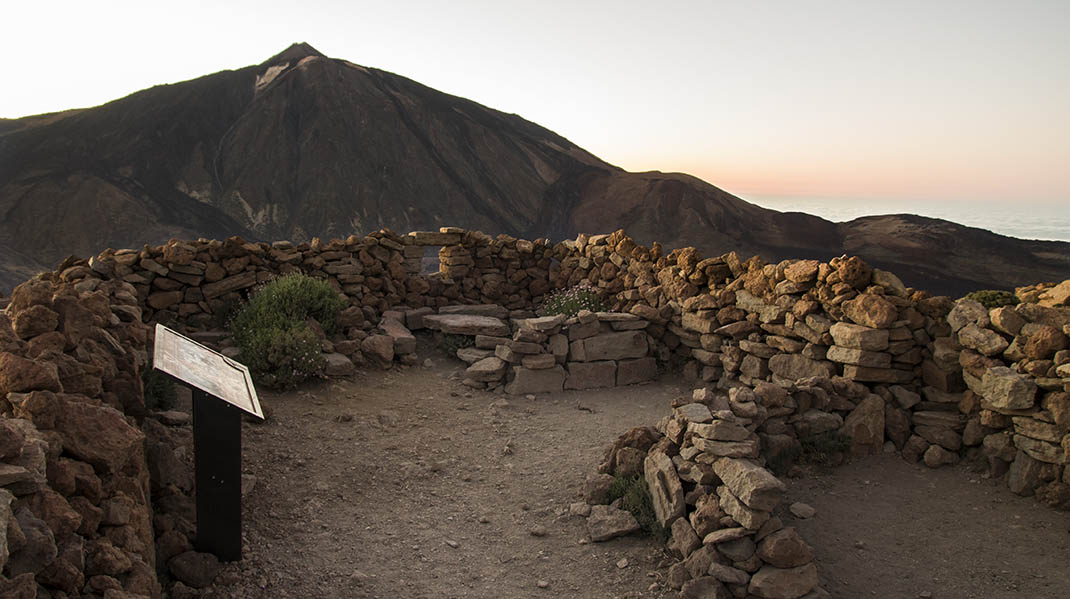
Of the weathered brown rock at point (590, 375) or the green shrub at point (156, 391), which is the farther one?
the weathered brown rock at point (590, 375)

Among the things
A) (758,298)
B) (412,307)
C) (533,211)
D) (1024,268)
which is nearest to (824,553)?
(758,298)

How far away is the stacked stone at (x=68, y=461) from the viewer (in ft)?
9.33

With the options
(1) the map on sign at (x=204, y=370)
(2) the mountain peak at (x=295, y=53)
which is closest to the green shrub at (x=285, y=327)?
(1) the map on sign at (x=204, y=370)

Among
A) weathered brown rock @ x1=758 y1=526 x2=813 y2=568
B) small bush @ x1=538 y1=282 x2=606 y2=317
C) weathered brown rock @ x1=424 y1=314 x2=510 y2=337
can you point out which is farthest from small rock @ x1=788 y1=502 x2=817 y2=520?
weathered brown rock @ x1=424 y1=314 x2=510 y2=337

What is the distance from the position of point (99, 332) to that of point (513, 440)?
418 cm

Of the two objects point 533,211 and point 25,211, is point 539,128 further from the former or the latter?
point 25,211

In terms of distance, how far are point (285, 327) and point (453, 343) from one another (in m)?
2.52

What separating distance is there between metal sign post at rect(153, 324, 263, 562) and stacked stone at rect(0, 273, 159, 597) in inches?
16.0

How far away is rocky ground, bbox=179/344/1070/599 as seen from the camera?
479cm

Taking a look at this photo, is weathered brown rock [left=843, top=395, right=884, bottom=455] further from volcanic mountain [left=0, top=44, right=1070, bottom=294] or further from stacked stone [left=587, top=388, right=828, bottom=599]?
volcanic mountain [left=0, top=44, right=1070, bottom=294]

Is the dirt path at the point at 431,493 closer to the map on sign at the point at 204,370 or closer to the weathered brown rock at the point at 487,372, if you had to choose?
the weathered brown rock at the point at 487,372

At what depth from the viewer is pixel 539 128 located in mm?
50375

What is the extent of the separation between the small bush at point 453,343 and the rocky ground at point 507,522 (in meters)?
2.36

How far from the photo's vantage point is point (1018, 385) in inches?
230
